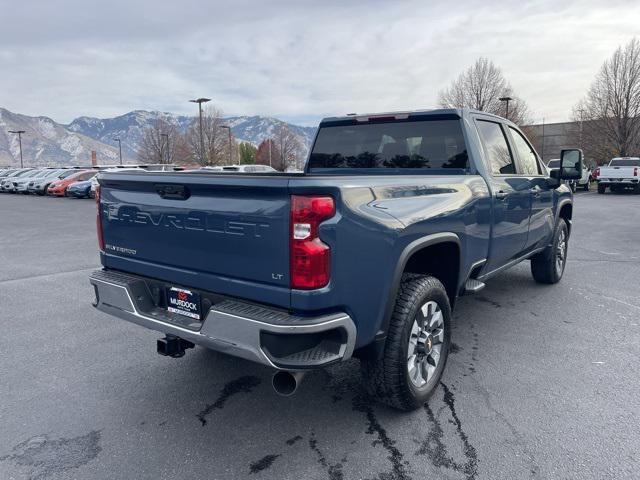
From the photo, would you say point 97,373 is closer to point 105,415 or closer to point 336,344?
point 105,415

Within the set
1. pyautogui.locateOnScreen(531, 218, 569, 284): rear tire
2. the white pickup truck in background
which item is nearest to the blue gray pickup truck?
pyautogui.locateOnScreen(531, 218, 569, 284): rear tire

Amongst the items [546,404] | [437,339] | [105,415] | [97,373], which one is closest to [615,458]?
[546,404]

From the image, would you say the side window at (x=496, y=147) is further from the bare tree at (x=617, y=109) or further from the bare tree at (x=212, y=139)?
the bare tree at (x=212, y=139)

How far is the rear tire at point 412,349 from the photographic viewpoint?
2891 millimetres

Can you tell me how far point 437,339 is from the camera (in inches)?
133

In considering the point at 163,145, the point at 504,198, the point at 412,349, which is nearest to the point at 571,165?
the point at 504,198

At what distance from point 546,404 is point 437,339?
817 millimetres

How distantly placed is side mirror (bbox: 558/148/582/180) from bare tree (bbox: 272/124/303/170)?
80111 millimetres

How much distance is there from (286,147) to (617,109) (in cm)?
6353

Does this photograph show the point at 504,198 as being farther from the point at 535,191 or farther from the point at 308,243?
the point at 308,243

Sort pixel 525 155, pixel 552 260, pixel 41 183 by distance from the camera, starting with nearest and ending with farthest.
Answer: pixel 525 155, pixel 552 260, pixel 41 183

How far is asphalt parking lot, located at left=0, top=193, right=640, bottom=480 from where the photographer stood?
2617mm

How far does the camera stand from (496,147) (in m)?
4.46

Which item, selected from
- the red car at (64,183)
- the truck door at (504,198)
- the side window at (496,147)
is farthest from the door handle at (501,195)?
the red car at (64,183)
